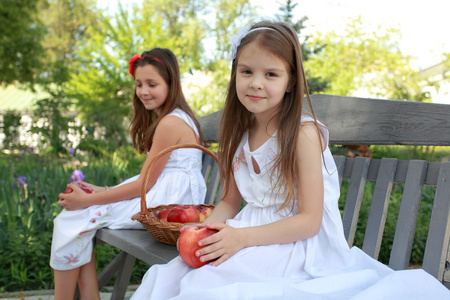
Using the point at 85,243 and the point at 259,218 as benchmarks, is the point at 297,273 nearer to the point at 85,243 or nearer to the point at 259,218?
the point at 259,218

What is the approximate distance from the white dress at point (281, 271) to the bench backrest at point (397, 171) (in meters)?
0.16

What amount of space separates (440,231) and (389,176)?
0.32 meters

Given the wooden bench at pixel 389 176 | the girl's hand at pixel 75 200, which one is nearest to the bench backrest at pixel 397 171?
the wooden bench at pixel 389 176

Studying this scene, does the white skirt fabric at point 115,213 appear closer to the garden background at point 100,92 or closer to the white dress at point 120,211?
the white dress at point 120,211

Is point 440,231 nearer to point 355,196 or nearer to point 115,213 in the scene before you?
point 355,196

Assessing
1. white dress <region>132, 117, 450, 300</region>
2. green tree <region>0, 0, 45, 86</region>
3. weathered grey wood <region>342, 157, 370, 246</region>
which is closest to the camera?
white dress <region>132, 117, 450, 300</region>

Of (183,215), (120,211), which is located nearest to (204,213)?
(183,215)

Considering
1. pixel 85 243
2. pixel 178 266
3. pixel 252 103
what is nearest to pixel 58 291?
pixel 85 243

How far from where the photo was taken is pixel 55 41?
3366 centimetres

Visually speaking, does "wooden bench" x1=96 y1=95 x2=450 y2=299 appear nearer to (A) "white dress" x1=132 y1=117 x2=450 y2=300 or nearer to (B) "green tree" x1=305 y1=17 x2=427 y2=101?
(A) "white dress" x1=132 y1=117 x2=450 y2=300

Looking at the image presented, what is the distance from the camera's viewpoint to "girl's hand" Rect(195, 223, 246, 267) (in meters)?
1.40

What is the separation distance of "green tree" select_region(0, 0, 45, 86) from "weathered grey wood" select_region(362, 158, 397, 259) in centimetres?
1551

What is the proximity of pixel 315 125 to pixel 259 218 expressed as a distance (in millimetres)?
418

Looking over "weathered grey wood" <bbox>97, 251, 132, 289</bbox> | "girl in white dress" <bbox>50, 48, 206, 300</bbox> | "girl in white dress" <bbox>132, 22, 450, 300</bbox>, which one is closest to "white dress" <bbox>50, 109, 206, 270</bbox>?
"girl in white dress" <bbox>50, 48, 206, 300</bbox>
